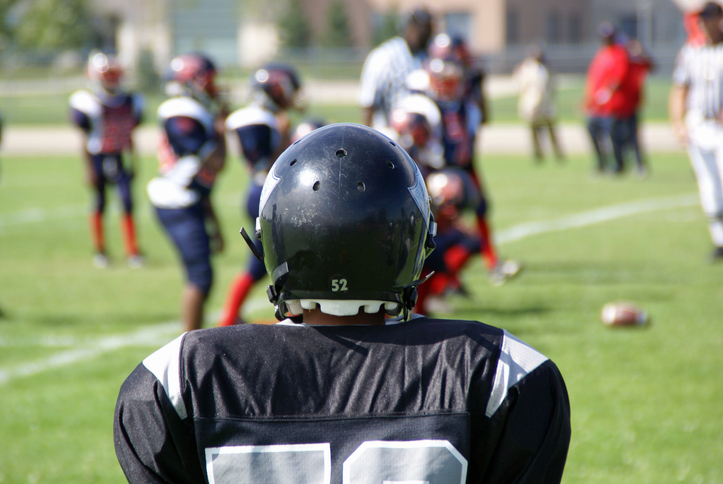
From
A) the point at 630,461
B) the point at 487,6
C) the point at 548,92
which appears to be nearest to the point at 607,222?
the point at 630,461

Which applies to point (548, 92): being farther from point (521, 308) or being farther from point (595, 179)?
point (521, 308)

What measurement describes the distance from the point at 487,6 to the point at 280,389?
143ft

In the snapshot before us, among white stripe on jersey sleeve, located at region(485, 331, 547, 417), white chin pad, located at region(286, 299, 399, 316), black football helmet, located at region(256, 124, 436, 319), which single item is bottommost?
white stripe on jersey sleeve, located at region(485, 331, 547, 417)

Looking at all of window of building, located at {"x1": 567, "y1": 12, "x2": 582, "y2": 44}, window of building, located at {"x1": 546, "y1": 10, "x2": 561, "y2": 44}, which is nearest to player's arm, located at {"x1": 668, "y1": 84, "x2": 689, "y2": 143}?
window of building, located at {"x1": 546, "y1": 10, "x2": 561, "y2": 44}

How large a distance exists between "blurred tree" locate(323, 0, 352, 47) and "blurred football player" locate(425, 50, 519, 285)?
120 ft

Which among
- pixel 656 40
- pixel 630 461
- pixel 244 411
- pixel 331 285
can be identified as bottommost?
pixel 656 40

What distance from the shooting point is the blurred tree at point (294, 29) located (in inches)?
1702

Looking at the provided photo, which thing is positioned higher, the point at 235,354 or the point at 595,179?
the point at 235,354

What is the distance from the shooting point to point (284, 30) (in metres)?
43.7

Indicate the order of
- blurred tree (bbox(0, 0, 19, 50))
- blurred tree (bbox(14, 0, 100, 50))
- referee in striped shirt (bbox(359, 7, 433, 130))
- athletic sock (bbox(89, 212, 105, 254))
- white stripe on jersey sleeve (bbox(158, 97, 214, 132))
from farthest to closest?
blurred tree (bbox(0, 0, 19, 50)), blurred tree (bbox(14, 0, 100, 50)), athletic sock (bbox(89, 212, 105, 254)), referee in striped shirt (bbox(359, 7, 433, 130)), white stripe on jersey sleeve (bbox(158, 97, 214, 132))

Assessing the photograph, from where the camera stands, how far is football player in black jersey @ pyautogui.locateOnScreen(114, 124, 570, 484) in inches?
59.1

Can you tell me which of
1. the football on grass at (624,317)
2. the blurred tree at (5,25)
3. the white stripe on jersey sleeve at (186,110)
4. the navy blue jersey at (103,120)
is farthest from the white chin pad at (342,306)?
the blurred tree at (5,25)

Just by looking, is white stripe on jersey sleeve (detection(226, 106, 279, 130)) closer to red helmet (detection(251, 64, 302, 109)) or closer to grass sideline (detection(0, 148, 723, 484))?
red helmet (detection(251, 64, 302, 109))

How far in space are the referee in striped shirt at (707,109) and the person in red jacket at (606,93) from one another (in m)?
7.15
